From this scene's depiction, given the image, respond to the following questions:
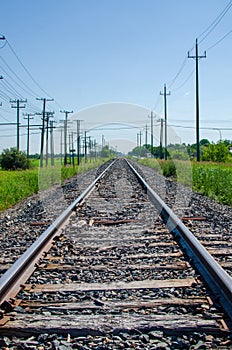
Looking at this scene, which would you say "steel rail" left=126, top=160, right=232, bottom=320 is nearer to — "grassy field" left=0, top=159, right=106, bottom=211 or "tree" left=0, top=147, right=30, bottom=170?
"grassy field" left=0, top=159, right=106, bottom=211

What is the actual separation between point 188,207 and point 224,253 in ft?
16.6

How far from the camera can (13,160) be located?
4319 centimetres

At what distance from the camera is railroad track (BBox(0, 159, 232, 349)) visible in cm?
331

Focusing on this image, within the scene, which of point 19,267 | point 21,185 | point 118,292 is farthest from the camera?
point 21,185

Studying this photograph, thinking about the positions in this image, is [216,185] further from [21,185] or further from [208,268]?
[208,268]

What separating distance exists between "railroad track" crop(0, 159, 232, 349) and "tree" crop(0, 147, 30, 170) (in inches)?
1458

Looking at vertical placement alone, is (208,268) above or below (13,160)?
below

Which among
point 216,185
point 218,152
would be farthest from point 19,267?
point 218,152

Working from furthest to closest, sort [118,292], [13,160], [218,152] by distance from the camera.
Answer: [218,152], [13,160], [118,292]

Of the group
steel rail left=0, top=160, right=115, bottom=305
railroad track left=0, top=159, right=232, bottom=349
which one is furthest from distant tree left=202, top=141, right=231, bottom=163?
steel rail left=0, top=160, right=115, bottom=305

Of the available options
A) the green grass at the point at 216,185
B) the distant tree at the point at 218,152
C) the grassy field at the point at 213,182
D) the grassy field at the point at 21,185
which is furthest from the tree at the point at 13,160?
the green grass at the point at 216,185

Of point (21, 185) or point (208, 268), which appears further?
point (21, 185)

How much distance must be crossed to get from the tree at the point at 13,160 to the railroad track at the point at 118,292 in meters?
37.0

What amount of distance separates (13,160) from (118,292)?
132 ft
